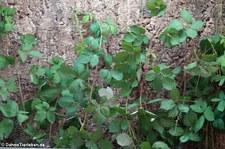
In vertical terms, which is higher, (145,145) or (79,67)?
(79,67)

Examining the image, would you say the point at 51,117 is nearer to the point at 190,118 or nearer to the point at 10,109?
the point at 10,109

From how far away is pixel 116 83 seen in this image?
173cm

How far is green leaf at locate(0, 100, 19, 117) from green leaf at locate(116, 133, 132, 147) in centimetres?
46

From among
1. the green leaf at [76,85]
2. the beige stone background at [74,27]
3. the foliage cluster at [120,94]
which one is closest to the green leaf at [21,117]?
the foliage cluster at [120,94]

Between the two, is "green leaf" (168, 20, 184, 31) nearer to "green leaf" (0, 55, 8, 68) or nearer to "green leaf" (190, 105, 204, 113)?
"green leaf" (190, 105, 204, 113)

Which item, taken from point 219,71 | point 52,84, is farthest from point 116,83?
point 219,71

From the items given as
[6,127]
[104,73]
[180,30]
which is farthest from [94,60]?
[6,127]

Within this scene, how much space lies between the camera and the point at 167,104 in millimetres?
1701

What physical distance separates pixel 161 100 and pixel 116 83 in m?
0.22

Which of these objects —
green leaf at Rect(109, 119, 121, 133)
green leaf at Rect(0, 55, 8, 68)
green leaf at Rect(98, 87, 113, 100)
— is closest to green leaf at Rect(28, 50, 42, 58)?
A: green leaf at Rect(0, 55, 8, 68)

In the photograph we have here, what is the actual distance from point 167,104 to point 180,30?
317mm

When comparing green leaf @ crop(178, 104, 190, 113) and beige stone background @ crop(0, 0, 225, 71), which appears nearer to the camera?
green leaf @ crop(178, 104, 190, 113)

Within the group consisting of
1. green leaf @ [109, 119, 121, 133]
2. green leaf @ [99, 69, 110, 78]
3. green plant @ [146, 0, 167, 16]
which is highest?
green plant @ [146, 0, 167, 16]

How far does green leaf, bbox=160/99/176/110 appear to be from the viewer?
169 centimetres
